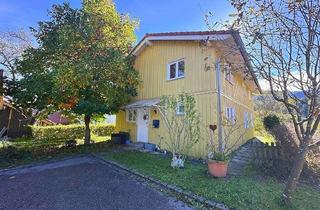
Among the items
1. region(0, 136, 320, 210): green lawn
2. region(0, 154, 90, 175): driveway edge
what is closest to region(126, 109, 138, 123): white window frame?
region(0, 154, 90, 175): driveway edge

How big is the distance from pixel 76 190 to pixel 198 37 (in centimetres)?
1213

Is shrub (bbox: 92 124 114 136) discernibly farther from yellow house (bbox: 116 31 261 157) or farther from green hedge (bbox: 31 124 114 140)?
yellow house (bbox: 116 31 261 157)

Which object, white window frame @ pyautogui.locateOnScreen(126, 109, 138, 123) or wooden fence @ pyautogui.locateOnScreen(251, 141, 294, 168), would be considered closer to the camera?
wooden fence @ pyautogui.locateOnScreen(251, 141, 294, 168)

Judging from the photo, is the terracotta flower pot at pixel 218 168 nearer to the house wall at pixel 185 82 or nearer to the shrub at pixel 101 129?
the house wall at pixel 185 82

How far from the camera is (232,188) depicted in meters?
9.55

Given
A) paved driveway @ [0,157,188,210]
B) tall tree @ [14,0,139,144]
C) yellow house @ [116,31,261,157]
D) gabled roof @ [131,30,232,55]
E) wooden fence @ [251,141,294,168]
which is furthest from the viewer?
tall tree @ [14,0,139,144]

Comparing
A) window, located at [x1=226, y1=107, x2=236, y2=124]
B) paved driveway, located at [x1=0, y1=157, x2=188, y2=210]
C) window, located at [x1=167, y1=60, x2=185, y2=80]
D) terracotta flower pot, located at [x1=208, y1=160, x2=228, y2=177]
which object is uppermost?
window, located at [x1=167, y1=60, x2=185, y2=80]

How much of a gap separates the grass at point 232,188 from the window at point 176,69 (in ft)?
25.1

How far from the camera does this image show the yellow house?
49.9 ft

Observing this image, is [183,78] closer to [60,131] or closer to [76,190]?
[76,190]

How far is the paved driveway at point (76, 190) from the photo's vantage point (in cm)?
815

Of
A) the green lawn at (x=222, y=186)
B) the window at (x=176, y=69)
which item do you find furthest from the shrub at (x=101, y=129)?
the window at (x=176, y=69)

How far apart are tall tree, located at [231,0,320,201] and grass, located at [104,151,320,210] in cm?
94

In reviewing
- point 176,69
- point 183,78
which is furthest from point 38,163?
point 176,69
